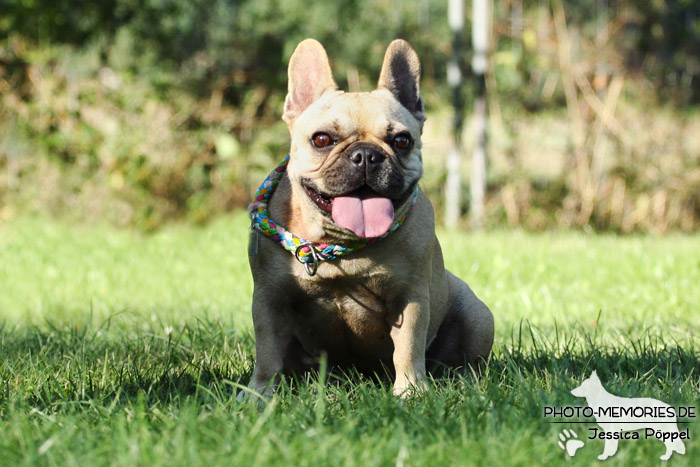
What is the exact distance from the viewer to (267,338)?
10.5 ft

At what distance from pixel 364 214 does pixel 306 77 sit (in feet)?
2.61

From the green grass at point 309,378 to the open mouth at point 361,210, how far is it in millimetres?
585

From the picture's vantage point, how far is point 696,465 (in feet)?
6.91

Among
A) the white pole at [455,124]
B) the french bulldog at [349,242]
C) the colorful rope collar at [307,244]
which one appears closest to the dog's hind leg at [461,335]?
the french bulldog at [349,242]

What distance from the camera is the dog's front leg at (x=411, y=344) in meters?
3.10

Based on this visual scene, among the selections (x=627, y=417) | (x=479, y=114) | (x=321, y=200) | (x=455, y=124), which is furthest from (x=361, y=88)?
(x=627, y=417)

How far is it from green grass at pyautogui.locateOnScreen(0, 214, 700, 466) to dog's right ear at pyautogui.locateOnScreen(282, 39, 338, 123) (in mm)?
1177

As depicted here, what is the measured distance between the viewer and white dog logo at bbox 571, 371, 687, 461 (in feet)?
7.48

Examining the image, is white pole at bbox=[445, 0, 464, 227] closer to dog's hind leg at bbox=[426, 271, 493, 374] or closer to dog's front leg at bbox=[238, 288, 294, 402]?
dog's hind leg at bbox=[426, 271, 493, 374]

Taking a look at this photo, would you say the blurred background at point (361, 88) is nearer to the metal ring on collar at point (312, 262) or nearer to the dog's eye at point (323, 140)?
the dog's eye at point (323, 140)

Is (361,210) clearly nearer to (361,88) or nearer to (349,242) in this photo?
(349,242)

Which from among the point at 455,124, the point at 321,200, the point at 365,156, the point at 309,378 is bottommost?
the point at 309,378

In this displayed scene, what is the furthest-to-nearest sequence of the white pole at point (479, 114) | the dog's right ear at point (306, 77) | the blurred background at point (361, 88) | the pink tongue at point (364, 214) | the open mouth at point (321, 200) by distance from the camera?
the blurred background at point (361, 88), the white pole at point (479, 114), the dog's right ear at point (306, 77), the open mouth at point (321, 200), the pink tongue at point (364, 214)

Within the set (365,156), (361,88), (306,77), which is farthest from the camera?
(361,88)
